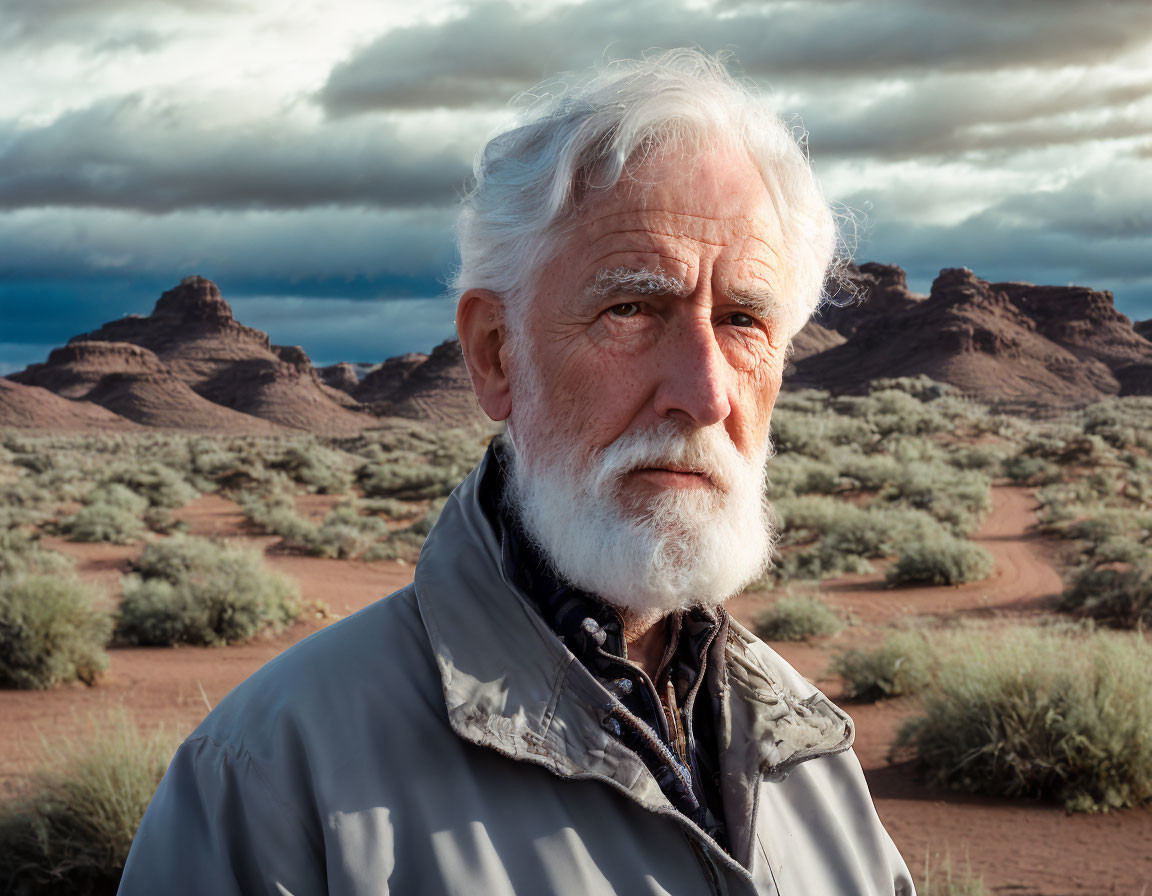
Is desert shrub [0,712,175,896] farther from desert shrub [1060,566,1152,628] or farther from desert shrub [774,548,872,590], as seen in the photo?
desert shrub [1060,566,1152,628]

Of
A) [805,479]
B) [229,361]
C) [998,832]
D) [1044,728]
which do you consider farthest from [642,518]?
[229,361]

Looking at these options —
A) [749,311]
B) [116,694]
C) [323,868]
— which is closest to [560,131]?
[749,311]

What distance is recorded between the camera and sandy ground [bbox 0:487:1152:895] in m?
6.74

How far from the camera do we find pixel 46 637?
10977 millimetres

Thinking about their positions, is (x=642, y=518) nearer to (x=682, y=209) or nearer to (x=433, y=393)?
(x=682, y=209)

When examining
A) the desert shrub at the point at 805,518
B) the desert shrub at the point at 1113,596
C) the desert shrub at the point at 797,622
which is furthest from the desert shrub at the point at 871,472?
the desert shrub at the point at 797,622

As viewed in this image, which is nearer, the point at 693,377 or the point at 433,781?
the point at 433,781

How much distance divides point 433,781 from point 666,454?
0.82 m

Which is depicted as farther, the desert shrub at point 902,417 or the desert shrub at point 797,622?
the desert shrub at point 902,417

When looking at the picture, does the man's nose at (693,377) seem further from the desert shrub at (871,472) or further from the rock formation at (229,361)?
the rock formation at (229,361)

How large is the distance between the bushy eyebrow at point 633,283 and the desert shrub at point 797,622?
11.1 m

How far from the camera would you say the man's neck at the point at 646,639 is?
2295 mm

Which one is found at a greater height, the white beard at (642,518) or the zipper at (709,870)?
the white beard at (642,518)

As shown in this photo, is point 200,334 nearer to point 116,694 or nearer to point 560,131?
point 116,694
